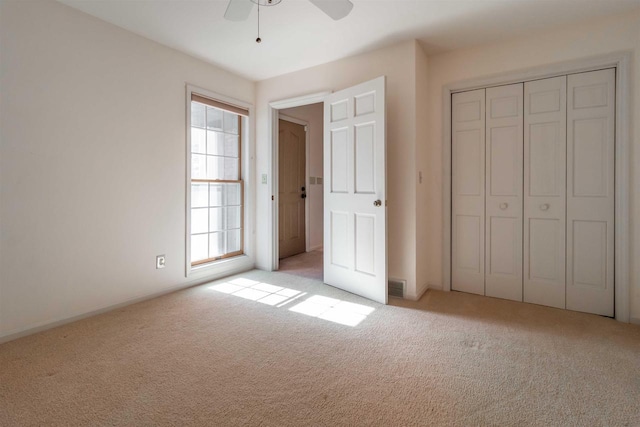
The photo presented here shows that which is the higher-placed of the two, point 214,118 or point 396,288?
point 214,118

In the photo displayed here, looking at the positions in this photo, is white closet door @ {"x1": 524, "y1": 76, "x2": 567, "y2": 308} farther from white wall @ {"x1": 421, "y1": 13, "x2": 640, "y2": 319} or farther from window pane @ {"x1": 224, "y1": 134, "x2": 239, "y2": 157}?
window pane @ {"x1": 224, "y1": 134, "x2": 239, "y2": 157}

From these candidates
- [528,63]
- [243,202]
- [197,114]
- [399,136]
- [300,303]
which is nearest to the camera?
[528,63]

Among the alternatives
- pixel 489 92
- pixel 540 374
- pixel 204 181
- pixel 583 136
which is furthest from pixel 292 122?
pixel 540 374

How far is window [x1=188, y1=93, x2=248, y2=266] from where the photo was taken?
11.7 ft

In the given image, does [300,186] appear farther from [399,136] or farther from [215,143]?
[399,136]

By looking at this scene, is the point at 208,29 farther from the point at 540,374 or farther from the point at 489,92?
the point at 540,374

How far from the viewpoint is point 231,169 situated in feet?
13.3

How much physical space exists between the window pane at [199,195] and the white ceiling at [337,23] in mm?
1432

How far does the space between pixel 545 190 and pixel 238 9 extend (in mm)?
2960

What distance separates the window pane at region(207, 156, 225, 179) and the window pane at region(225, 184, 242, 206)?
0.56 ft

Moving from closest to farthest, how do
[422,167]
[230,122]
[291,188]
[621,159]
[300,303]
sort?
[621,159] < [300,303] < [422,167] < [230,122] < [291,188]

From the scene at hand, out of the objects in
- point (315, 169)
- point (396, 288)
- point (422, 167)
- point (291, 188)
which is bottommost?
point (396, 288)

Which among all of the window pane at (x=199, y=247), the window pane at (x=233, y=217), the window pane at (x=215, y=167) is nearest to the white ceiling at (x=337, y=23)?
the window pane at (x=215, y=167)

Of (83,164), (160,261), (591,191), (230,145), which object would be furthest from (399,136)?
(83,164)
